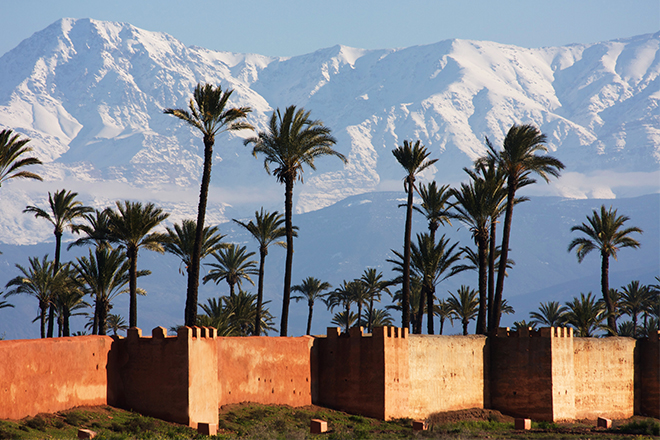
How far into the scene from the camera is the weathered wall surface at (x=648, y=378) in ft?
146

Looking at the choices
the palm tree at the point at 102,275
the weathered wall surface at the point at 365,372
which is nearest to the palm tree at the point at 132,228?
the palm tree at the point at 102,275

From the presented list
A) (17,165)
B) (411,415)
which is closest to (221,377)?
(411,415)

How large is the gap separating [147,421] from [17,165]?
15.4 meters

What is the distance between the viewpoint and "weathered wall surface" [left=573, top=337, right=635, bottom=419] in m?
41.3

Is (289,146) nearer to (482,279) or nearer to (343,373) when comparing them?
(343,373)

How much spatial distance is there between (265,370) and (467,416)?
10.8m

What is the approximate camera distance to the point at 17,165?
1420 inches

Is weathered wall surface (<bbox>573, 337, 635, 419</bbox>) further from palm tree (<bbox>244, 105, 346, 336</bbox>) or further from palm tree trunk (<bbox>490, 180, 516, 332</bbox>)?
palm tree (<bbox>244, 105, 346, 336</bbox>)

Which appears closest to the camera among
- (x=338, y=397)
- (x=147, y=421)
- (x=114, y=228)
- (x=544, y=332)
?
(x=147, y=421)

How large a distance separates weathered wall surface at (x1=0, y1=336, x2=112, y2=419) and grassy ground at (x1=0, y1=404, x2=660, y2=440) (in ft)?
1.26

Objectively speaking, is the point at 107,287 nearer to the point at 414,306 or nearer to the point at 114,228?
the point at 114,228

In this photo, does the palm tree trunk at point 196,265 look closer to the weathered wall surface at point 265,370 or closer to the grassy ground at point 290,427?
the weathered wall surface at point 265,370

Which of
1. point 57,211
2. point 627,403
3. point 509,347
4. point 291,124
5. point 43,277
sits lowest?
point 627,403

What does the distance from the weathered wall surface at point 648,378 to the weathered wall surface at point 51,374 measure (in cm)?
3010
